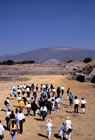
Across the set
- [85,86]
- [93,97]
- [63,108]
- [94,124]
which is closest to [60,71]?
[85,86]

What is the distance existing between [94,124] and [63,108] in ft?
16.6

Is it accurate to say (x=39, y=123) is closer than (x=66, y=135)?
No

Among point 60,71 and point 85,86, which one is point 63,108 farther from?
point 60,71

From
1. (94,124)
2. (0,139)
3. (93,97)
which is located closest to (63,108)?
(94,124)

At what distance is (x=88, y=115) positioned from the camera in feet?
57.5

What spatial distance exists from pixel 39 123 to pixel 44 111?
93 cm

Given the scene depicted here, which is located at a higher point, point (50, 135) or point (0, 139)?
point (0, 139)

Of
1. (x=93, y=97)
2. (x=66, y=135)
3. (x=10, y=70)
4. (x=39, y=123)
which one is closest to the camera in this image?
(x=66, y=135)

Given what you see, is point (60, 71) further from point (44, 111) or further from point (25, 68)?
point (44, 111)

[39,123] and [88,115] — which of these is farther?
[88,115]

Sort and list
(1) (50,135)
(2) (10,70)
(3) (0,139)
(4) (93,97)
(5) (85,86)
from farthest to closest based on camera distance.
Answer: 1. (2) (10,70)
2. (5) (85,86)
3. (4) (93,97)
4. (1) (50,135)
5. (3) (0,139)

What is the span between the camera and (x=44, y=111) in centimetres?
1502

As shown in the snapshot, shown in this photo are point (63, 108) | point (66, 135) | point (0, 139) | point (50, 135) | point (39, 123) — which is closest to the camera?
point (0, 139)

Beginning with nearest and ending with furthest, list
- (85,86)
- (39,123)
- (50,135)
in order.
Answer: (50,135)
(39,123)
(85,86)
